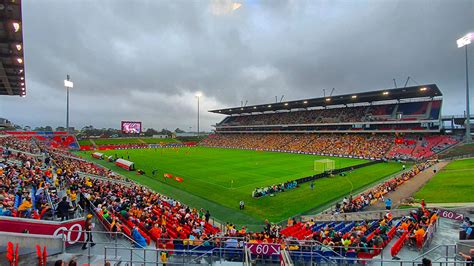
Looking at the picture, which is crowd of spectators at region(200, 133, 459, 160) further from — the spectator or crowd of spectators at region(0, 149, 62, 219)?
crowd of spectators at region(0, 149, 62, 219)

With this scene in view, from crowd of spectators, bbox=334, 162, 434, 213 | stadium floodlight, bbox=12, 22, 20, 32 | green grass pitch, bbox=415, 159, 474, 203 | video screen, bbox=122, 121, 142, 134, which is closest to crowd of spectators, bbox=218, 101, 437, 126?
green grass pitch, bbox=415, 159, 474, 203

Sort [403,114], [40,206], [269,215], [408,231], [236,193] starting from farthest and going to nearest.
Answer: [403,114]
[236,193]
[269,215]
[408,231]
[40,206]

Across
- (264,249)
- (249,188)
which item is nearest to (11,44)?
(264,249)

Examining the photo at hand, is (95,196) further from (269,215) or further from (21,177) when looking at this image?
(269,215)

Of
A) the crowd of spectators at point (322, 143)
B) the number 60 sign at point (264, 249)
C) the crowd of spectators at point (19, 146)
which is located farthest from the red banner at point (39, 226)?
the crowd of spectators at point (322, 143)

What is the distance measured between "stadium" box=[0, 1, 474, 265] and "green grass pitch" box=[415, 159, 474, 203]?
11 centimetres

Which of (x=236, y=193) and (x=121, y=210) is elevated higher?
(x=121, y=210)

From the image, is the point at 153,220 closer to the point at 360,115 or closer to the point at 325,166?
the point at 325,166

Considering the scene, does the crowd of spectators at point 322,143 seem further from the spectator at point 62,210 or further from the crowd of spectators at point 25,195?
the crowd of spectators at point 25,195

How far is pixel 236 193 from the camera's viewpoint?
24.6 m

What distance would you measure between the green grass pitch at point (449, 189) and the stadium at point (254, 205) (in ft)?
0.37

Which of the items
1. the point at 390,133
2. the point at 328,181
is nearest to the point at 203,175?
the point at 328,181

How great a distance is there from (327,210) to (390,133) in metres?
48.9

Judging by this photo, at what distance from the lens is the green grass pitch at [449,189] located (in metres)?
18.8
